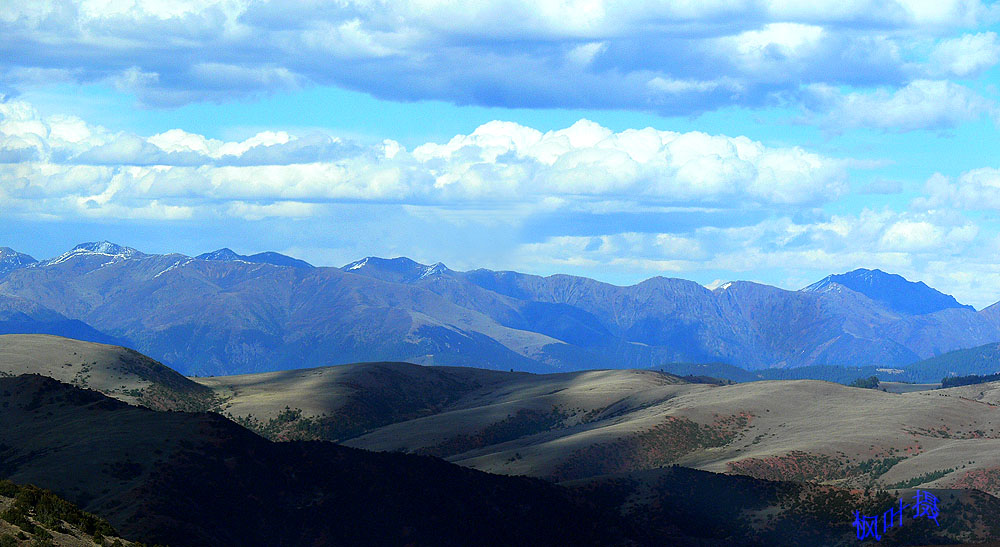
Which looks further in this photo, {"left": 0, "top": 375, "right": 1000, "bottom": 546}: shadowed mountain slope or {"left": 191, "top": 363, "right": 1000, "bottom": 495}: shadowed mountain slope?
{"left": 191, "top": 363, "right": 1000, "bottom": 495}: shadowed mountain slope

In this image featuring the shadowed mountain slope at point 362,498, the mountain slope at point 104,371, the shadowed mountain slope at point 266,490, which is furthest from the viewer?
the mountain slope at point 104,371

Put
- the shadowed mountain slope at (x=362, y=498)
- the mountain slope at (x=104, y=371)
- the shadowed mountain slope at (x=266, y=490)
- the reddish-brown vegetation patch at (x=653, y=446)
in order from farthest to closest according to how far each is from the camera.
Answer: the mountain slope at (x=104, y=371)
the reddish-brown vegetation patch at (x=653, y=446)
the shadowed mountain slope at (x=362, y=498)
the shadowed mountain slope at (x=266, y=490)

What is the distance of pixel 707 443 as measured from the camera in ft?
453

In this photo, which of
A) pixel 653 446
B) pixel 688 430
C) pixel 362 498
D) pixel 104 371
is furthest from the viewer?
pixel 104 371

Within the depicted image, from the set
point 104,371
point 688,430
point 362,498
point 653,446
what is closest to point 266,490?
point 362,498

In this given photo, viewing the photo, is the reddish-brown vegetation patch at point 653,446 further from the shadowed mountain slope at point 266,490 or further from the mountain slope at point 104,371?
the mountain slope at point 104,371

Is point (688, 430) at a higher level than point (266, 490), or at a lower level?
lower

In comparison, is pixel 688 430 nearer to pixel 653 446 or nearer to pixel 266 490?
pixel 653 446

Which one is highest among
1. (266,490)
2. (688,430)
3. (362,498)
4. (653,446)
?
(266,490)

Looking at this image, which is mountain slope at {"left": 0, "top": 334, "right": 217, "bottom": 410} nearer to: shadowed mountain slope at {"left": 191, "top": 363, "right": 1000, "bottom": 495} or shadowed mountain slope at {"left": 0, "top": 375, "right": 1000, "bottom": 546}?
shadowed mountain slope at {"left": 191, "top": 363, "right": 1000, "bottom": 495}

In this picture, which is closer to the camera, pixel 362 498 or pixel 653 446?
pixel 362 498

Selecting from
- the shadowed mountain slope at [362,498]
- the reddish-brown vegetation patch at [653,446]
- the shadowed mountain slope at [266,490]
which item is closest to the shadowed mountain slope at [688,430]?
the reddish-brown vegetation patch at [653,446]

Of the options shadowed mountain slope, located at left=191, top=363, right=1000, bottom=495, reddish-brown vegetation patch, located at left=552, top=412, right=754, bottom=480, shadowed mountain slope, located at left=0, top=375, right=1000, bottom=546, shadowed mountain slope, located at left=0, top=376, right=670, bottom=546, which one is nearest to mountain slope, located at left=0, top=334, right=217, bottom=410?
shadowed mountain slope, located at left=191, top=363, right=1000, bottom=495

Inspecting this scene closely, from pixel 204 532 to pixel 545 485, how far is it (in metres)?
31.8
